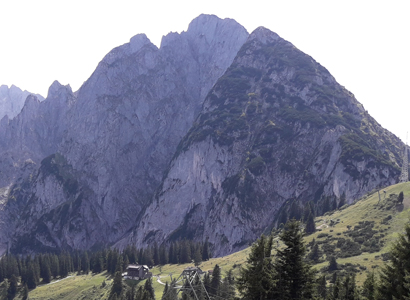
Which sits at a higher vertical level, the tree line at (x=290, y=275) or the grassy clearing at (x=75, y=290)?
the tree line at (x=290, y=275)

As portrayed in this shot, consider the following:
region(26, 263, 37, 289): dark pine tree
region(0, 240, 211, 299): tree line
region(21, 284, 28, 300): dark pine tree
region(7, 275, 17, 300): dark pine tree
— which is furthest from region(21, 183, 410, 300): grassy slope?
region(0, 240, 211, 299): tree line

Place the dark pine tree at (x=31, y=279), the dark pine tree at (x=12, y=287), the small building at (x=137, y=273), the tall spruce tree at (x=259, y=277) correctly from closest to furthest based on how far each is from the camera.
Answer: the tall spruce tree at (x=259, y=277) → the small building at (x=137, y=273) → the dark pine tree at (x=12, y=287) → the dark pine tree at (x=31, y=279)

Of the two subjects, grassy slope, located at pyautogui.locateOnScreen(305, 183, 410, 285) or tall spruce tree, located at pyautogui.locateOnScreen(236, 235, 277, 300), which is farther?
grassy slope, located at pyautogui.locateOnScreen(305, 183, 410, 285)

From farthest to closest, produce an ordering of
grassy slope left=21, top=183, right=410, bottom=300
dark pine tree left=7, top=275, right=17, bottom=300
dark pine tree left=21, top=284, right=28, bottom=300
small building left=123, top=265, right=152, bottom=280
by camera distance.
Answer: dark pine tree left=7, top=275, right=17, bottom=300 → dark pine tree left=21, top=284, right=28, bottom=300 → small building left=123, top=265, right=152, bottom=280 → grassy slope left=21, top=183, right=410, bottom=300

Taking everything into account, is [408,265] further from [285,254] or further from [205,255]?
[205,255]

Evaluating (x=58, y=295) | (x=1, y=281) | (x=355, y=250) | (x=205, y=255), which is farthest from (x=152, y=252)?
(x=355, y=250)

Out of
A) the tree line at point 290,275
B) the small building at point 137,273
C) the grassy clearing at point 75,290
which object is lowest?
the grassy clearing at point 75,290

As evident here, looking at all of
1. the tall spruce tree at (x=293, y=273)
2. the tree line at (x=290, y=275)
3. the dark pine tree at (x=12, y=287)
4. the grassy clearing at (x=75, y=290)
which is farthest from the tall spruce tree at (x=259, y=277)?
the dark pine tree at (x=12, y=287)

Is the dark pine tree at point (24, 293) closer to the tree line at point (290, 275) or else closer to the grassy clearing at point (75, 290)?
the grassy clearing at point (75, 290)

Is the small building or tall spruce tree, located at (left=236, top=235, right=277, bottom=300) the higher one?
tall spruce tree, located at (left=236, top=235, right=277, bottom=300)

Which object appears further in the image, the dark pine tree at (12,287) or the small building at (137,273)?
the dark pine tree at (12,287)

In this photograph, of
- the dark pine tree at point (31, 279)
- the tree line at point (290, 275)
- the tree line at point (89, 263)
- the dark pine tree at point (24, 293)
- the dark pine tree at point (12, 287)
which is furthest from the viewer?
the tree line at point (89, 263)

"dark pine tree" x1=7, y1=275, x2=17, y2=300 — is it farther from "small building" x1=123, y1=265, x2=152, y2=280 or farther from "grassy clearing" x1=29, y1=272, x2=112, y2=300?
"small building" x1=123, y1=265, x2=152, y2=280

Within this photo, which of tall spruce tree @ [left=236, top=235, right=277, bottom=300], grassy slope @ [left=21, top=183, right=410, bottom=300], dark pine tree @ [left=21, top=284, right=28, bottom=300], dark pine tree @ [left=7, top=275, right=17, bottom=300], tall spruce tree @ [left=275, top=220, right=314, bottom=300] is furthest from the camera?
dark pine tree @ [left=7, top=275, right=17, bottom=300]
